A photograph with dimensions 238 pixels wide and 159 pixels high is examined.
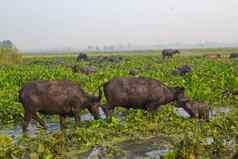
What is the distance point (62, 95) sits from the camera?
11938 millimetres

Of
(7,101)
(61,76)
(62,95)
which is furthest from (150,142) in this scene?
(61,76)

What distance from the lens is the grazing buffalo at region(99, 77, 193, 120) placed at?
13.3 m

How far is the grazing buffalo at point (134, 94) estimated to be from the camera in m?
13.3

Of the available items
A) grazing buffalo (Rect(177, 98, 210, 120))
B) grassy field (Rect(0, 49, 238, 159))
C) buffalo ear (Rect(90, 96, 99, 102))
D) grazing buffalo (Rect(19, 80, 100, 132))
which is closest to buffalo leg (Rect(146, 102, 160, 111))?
grassy field (Rect(0, 49, 238, 159))

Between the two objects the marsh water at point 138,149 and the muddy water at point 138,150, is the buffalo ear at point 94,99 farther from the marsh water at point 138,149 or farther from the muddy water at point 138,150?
the muddy water at point 138,150

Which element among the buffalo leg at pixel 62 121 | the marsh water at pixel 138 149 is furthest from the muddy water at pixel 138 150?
the buffalo leg at pixel 62 121

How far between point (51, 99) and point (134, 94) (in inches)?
115

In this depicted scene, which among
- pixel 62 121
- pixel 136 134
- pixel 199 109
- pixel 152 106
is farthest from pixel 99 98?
pixel 199 109

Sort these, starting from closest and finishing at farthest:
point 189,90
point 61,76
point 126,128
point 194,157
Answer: point 194,157, point 126,128, point 189,90, point 61,76

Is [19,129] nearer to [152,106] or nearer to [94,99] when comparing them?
[94,99]

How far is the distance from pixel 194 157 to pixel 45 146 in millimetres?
2980

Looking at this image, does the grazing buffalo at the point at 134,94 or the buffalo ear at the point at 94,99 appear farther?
the grazing buffalo at the point at 134,94

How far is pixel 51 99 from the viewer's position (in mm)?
11812

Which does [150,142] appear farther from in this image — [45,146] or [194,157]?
[45,146]
